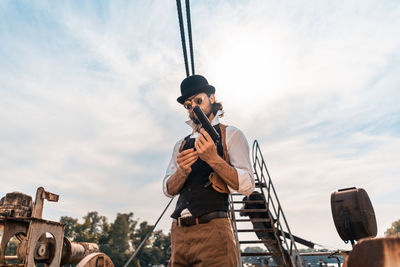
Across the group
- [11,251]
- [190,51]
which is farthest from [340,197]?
[11,251]

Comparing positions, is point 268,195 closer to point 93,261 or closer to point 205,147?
point 93,261

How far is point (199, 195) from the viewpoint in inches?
69.1

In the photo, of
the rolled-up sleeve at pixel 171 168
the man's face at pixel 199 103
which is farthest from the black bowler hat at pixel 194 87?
the rolled-up sleeve at pixel 171 168

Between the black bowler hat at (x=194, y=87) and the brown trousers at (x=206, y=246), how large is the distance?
1.20 meters

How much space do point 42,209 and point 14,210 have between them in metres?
0.36

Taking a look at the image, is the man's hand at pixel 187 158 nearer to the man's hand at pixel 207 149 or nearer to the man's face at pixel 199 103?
the man's hand at pixel 207 149

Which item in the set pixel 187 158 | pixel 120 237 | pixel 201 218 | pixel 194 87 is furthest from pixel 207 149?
pixel 120 237

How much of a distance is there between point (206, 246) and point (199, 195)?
0.35m

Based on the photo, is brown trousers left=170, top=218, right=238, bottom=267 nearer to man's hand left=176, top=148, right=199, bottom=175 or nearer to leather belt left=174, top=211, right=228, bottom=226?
leather belt left=174, top=211, right=228, bottom=226

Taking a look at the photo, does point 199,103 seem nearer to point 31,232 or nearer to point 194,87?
point 194,87

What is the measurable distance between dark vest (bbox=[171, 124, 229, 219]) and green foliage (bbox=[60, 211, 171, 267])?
171ft

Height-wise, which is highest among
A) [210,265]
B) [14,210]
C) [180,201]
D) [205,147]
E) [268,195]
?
[268,195]

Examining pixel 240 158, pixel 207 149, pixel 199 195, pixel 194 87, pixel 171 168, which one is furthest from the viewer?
pixel 194 87

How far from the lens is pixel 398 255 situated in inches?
24.8
